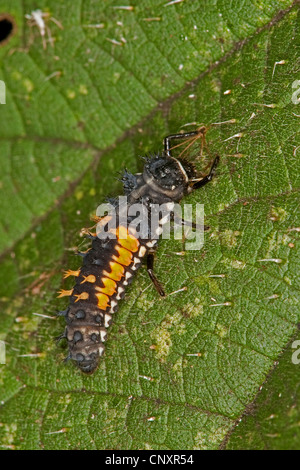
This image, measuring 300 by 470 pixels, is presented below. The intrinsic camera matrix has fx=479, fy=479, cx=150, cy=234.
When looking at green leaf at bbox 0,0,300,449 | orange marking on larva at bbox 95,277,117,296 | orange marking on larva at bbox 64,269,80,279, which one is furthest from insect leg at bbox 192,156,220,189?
orange marking on larva at bbox 64,269,80,279

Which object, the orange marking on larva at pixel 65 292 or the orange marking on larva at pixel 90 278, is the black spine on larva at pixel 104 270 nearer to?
the orange marking on larva at pixel 90 278

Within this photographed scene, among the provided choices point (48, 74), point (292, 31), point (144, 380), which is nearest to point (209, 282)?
point (144, 380)

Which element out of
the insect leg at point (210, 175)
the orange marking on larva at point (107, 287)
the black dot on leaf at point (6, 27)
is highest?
the black dot on leaf at point (6, 27)

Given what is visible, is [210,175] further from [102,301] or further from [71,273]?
[71,273]

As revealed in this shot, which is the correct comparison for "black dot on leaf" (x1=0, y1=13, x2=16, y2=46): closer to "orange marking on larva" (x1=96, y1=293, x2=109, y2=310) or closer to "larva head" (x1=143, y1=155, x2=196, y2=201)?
"larva head" (x1=143, y1=155, x2=196, y2=201)

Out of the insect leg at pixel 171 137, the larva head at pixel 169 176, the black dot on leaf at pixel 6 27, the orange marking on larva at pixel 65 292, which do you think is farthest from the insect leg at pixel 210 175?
the black dot on leaf at pixel 6 27

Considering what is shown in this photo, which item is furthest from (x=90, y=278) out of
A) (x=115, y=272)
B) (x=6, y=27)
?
(x=6, y=27)
